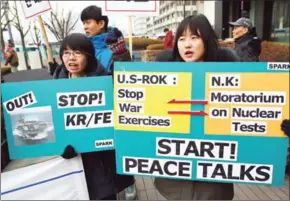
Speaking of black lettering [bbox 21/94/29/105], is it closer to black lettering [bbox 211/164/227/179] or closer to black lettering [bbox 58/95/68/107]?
black lettering [bbox 58/95/68/107]

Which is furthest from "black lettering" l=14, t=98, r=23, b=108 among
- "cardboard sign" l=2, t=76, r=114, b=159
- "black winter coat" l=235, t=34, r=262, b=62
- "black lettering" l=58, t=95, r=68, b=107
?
→ "black winter coat" l=235, t=34, r=262, b=62

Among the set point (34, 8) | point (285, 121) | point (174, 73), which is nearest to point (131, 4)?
point (34, 8)

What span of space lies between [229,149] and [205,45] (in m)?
0.59

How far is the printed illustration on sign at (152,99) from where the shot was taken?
5.15 feet

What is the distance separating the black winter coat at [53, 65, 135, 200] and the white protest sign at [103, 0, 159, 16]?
68 cm

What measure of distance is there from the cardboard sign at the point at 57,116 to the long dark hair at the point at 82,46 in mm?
273

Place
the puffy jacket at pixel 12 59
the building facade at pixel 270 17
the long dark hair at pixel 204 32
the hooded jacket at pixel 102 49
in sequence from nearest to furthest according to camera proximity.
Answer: the long dark hair at pixel 204 32
the hooded jacket at pixel 102 49
the building facade at pixel 270 17
the puffy jacket at pixel 12 59

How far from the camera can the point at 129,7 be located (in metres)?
2.39

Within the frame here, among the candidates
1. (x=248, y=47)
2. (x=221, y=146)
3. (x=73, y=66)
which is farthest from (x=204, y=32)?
(x=248, y=47)

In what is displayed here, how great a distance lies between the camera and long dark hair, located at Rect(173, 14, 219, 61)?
1585 mm

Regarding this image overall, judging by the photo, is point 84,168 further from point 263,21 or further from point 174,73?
point 263,21

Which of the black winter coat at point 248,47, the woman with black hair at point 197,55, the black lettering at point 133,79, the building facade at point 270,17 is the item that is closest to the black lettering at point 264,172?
the woman with black hair at point 197,55

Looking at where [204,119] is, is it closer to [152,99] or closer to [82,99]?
[152,99]

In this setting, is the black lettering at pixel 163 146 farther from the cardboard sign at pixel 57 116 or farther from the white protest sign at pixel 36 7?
the white protest sign at pixel 36 7
